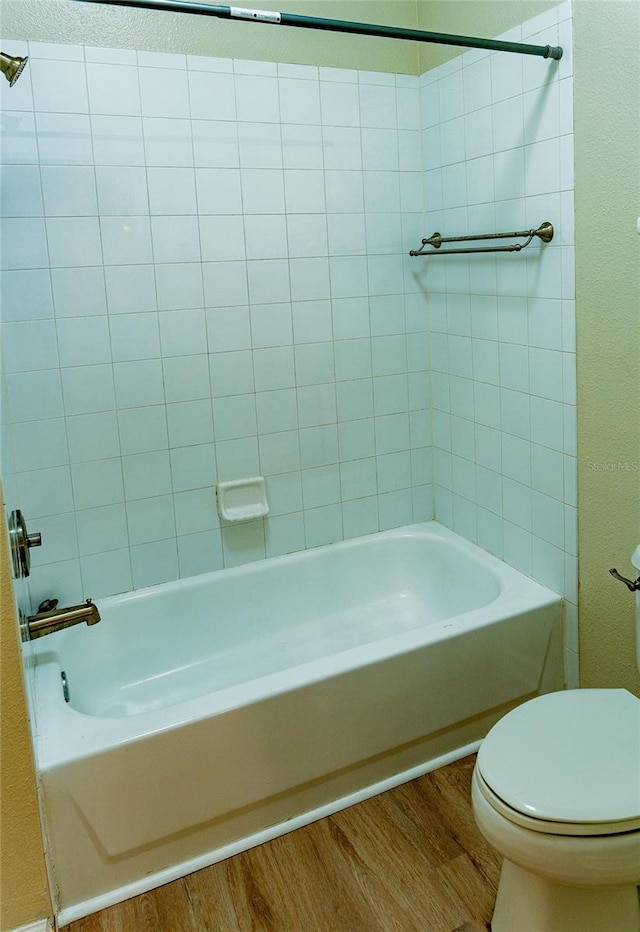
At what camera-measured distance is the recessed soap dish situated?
2.67m

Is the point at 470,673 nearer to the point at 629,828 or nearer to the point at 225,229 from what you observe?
the point at 629,828

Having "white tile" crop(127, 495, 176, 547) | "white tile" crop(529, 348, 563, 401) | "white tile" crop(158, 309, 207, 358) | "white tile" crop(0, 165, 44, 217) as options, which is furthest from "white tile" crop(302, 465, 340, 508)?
"white tile" crop(0, 165, 44, 217)

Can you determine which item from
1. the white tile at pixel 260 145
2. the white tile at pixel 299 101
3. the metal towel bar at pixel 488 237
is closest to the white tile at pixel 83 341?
the white tile at pixel 260 145

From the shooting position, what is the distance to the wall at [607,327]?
192cm

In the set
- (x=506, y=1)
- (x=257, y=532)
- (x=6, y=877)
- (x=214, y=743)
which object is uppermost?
(x=506, y=1)

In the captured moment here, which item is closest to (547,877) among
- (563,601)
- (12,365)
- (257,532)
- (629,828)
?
(629,828)

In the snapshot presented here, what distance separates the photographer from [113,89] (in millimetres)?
2291

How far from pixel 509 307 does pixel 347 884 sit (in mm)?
1732

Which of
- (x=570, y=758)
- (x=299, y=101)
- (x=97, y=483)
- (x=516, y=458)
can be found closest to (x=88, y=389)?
(x=97, y=483)

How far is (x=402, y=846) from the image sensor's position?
195cm

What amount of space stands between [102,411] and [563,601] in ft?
5.24

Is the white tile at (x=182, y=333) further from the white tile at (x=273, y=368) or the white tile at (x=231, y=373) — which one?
the white tile at (x=273, y=368)

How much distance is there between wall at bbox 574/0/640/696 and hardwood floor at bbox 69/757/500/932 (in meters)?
0.71

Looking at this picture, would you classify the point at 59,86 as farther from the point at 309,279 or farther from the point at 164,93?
the point at 309,279
